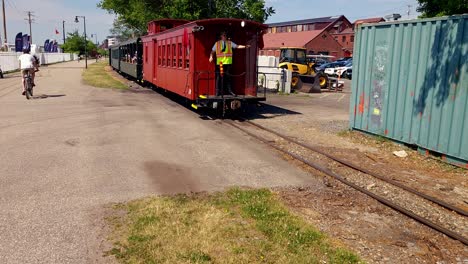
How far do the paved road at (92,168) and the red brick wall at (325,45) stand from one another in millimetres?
60261

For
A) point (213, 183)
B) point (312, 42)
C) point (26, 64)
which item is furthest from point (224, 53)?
point (312, 42)

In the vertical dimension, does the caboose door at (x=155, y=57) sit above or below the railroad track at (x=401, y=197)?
above

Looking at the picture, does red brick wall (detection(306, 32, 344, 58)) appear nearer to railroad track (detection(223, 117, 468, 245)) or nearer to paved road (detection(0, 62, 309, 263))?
paved road (detection(0, 62, 309, 263))

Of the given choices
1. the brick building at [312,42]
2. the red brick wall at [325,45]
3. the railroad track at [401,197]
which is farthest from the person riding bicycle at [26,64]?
the red brick wall at [325,45]

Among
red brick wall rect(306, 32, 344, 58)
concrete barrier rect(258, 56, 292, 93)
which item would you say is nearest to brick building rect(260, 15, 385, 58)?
red brick wall rect(306, 32, 344, 58)

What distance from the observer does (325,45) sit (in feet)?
238

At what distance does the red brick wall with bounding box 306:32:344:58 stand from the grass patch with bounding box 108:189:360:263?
220 feet

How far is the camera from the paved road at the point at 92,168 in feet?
15.4

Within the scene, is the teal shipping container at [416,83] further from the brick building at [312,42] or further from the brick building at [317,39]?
the brick building at [312,42]

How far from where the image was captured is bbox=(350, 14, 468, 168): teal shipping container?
805 cm

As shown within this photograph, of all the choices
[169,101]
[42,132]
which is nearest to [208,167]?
[42,132]

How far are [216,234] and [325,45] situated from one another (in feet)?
235

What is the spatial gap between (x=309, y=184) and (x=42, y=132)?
7276mm

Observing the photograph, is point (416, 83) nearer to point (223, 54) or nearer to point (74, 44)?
point (223, 54)
